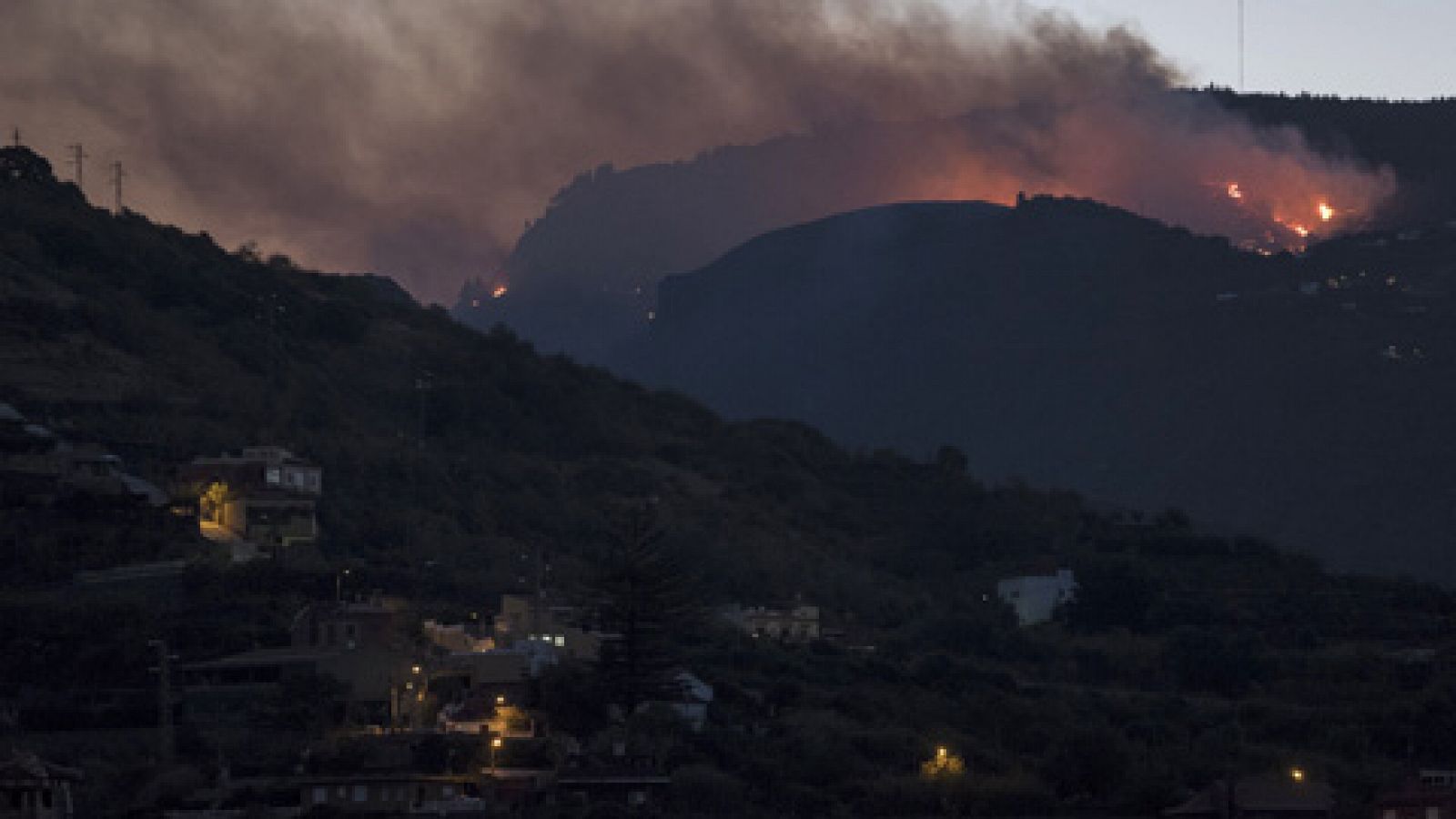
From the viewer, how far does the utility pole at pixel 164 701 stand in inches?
3022

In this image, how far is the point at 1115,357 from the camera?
157 m

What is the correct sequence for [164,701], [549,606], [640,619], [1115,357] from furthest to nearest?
1. [1115,357]
2. [549,606]
3. [640,619]
4. [164,701]

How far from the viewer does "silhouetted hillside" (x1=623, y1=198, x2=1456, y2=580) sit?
139m

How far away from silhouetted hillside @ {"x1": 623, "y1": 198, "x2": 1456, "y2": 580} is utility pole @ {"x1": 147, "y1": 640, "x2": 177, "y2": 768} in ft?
187

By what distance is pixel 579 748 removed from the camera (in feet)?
261

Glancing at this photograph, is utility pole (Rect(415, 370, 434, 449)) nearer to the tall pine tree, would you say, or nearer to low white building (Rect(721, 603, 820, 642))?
low white building (Rect(721, 603, 820, 642))

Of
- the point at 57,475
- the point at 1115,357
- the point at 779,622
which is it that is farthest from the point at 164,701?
the point at 1115,357

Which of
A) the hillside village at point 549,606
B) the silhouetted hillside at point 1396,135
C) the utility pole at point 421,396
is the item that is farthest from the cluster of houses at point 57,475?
the silhouetted hillside at point 1396,135

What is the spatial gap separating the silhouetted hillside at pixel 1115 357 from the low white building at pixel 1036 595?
1960 cm

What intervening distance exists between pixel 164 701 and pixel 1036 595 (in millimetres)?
39975

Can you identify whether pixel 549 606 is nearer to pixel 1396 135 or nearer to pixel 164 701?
pixel 164 701

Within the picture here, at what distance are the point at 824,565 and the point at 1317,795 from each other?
4036 centimetres

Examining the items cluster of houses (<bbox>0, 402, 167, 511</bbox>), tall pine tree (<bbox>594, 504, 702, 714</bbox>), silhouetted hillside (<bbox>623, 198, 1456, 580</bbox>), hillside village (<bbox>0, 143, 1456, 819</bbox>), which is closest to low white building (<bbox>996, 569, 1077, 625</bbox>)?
hillside village (<bbox>0, 143, 1456, 819</bbox>)

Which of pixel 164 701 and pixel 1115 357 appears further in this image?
pixel 1115 357
